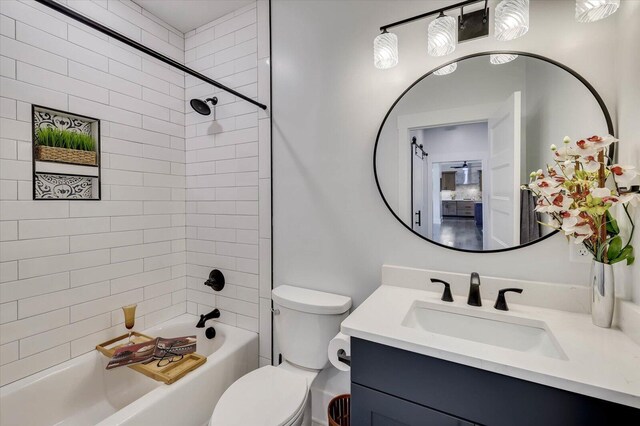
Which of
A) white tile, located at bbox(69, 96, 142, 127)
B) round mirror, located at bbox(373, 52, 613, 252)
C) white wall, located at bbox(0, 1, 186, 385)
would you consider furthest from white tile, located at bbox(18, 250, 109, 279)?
round mirror, located at bbox(373, 52, 613, 252)

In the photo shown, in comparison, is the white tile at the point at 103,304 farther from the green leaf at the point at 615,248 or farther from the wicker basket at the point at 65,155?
the green leaf at the point at 615,248

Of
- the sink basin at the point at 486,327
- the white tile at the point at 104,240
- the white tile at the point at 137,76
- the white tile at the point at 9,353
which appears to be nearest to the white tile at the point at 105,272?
the white tile at the point at 104,240

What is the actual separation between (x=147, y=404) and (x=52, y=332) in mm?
759

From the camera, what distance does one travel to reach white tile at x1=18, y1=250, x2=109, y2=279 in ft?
4.61

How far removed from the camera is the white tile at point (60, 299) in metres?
1.40

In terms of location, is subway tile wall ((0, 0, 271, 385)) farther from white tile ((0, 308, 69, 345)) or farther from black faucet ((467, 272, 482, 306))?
black faucet ((467, 272, 482, 306))

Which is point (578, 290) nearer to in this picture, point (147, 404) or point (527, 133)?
point (527, 133)

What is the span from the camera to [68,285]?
5.08 feet

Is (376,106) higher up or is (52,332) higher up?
(376,106)

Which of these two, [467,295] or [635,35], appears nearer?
[635,35]

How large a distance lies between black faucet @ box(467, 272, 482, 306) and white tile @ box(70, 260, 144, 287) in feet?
6.56

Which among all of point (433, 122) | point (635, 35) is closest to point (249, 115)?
point (433, 122)

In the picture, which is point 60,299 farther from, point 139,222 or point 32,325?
point 139,222

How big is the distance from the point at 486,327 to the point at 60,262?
2127 millimetres
